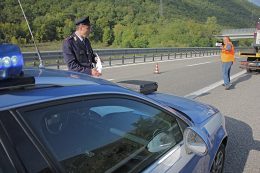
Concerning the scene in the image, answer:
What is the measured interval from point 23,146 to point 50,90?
0.41m

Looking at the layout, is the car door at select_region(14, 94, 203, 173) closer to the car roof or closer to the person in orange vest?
the car roof

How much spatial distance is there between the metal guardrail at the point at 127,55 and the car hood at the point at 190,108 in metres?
12.7

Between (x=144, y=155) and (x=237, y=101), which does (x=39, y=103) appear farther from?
(x=237, y=101)

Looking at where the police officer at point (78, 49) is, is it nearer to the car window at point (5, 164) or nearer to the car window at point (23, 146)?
the car window at point (23, 146)

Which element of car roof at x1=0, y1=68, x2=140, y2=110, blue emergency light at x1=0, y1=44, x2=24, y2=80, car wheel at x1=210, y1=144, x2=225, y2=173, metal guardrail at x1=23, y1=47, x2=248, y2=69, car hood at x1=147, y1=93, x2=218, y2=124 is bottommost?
metal guardrail at x1=23, y1=47, x2=248, y2=69

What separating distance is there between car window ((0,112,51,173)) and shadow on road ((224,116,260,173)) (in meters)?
3.12

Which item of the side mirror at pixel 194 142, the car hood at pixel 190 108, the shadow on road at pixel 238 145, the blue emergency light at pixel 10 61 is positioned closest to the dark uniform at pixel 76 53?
the car hood at pixel 190 108

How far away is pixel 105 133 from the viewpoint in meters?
2.34

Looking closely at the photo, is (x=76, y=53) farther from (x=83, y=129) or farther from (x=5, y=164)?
(x=5, y=164)

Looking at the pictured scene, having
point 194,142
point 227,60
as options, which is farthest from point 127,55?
point 194,142

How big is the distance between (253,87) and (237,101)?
11.0 ft

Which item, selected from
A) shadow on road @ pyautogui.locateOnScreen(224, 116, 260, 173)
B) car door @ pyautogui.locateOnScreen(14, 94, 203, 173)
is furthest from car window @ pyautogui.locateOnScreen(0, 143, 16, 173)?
shadow on road @ pyautogui.locateOnScreen(224, 116, 260, 173)

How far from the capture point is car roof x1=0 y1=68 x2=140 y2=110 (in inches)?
67.5

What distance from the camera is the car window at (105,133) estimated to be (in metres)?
1.89
